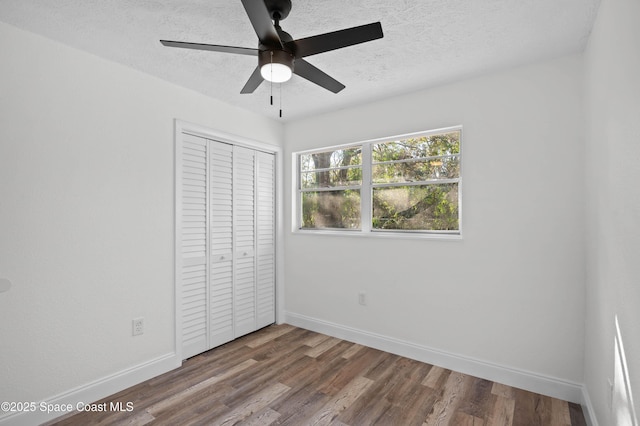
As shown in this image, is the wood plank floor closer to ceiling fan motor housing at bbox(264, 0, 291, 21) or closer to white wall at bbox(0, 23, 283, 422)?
white wall at bbox(0, 23, 283, 422)

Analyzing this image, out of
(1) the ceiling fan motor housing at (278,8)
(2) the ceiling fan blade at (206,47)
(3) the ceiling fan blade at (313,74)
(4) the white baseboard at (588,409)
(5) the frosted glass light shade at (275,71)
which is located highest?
(1) the ceiling fan motor housing at (278,8)

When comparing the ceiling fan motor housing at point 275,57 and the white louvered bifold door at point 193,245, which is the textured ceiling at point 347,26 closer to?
the ceiling fan motor housing at point 275,57

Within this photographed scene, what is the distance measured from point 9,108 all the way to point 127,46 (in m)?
0.79

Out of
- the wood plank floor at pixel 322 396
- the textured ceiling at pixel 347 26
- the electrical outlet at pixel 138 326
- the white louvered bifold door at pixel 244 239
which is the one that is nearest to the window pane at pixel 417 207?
the textured ceiling at pixel 347 26

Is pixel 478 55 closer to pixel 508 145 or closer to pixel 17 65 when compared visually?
pixel 508 145

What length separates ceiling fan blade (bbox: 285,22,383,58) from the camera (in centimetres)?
142

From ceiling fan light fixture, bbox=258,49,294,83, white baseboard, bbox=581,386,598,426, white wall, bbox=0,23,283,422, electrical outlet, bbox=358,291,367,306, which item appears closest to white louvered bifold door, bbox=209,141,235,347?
white wall, bbox=0,23,283,422

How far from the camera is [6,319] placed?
6.25 ft

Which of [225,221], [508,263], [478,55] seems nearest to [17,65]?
[225,221]

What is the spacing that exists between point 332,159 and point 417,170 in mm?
1009

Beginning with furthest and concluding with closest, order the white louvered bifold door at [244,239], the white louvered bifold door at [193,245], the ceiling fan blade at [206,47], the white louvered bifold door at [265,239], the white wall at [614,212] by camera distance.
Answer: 1. the white louvered bifold door at [265,239]
2. the white louvered bifold door at [244,239]
3. the white louvered bifold door at [193,245]
4. the ceiling fan blade at [206,47]
5. the white wall at [614,212]

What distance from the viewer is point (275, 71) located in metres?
1.67

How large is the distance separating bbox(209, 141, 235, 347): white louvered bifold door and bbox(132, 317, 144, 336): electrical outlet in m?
0.67

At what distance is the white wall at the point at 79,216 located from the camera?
194 centimetres
